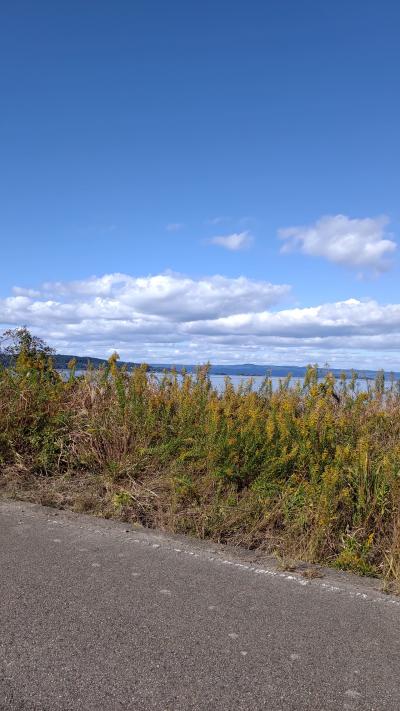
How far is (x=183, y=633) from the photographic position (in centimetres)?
281

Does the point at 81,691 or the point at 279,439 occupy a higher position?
the point at 279,439

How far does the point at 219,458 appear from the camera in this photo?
5.11 m

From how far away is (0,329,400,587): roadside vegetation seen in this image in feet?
13.9

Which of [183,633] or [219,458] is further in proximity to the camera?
[219,458]

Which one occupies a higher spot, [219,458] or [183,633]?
[219,458]

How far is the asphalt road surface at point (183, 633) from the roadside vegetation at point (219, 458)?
0.46 metres

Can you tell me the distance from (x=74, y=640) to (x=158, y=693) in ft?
1.80

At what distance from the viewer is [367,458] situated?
454cm

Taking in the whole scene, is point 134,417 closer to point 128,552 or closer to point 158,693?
point 128,552

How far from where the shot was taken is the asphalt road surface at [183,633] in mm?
2369

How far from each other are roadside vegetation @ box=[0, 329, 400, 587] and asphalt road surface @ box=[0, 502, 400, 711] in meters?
0.46

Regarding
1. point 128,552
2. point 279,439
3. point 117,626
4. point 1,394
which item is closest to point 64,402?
point 1,394

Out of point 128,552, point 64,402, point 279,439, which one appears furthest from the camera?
point 64,402

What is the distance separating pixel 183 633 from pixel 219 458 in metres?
2.35
